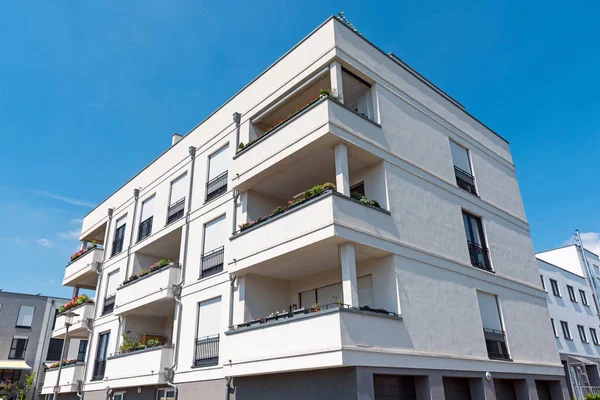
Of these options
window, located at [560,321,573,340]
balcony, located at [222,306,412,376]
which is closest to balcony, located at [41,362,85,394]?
balcony, located at [222,306,412,376]

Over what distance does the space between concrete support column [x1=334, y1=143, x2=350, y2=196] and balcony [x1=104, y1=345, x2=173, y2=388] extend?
9393 mm

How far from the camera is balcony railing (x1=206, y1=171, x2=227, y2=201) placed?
17.4 meters

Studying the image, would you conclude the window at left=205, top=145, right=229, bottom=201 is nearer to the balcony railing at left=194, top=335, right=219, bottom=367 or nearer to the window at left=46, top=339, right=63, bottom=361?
the balcony railing at left=194, top=335, right=219, bottom=367

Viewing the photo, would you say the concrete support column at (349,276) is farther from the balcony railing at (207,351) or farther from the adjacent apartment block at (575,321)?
the adjacent apartment block at (575,321)

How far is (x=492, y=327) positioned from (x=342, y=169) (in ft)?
26.8

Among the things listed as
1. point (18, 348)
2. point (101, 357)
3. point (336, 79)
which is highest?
point (336, 79)

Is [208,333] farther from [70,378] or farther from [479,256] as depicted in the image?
[70,378]

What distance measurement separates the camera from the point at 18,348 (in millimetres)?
37875

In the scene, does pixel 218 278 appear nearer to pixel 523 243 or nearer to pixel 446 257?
pixel 446 257

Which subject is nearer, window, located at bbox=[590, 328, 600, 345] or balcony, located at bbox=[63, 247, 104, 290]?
balcony, located at bbox=[63, 247, 104, 290]

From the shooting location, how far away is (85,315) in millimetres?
23422

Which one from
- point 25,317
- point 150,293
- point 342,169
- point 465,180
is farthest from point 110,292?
point 25,317

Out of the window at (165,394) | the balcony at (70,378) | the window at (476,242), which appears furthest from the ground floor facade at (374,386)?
the balcony at (70,378)

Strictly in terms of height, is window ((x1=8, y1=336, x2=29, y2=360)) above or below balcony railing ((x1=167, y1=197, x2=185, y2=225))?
below
